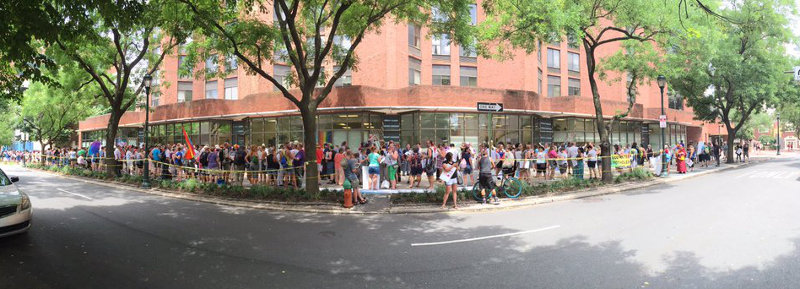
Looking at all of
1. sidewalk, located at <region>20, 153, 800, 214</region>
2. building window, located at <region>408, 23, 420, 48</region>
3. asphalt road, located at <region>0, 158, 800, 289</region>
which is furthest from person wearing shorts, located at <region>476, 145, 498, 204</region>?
building window, located at <region>408, 23, 420, 48</region>

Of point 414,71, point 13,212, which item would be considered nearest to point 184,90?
point 414,71

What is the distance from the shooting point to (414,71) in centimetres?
2612

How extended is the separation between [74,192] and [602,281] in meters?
18.0

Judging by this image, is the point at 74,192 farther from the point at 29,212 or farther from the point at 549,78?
the point at 549,78

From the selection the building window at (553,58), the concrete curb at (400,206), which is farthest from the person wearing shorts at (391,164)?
the building window at (553,58)

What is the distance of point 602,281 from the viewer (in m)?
4.75

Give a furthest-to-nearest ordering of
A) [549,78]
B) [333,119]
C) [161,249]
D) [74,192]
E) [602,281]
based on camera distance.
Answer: [549,78] → [333,119] → [74,192] → [161,249] → [602,281]

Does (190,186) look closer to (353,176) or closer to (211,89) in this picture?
(353,176)

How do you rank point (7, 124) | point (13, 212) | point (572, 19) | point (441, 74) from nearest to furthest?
point (13, 212)
point (572, 19)
point (441, 74)
point (7, 124)

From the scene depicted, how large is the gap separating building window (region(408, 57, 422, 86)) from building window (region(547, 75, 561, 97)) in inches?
508

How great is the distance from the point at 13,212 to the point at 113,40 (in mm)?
18138

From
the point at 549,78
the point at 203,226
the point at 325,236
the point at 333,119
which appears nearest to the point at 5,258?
the point at 203,226

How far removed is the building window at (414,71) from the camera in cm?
2572

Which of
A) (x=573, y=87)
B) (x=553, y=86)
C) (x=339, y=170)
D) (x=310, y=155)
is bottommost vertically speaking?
(x=339, y=170)
